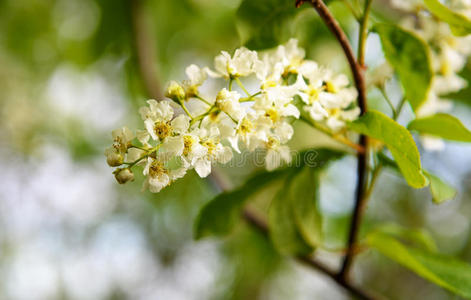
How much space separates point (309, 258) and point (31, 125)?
7.18 feet

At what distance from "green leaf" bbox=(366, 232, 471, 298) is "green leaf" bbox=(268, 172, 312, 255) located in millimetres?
179

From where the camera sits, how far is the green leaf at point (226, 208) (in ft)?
3.34

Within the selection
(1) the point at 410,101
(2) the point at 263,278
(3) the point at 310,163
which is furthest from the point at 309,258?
(2) the point at 263,278

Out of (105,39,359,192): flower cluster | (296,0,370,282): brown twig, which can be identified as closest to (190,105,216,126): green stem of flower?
(105,39,359,192): flower cluster

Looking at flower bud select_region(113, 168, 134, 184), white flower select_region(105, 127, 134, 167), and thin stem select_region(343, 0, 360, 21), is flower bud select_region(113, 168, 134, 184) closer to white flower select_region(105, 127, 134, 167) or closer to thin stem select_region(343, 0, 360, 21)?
white flower select_region(105, 127, 134, 167)

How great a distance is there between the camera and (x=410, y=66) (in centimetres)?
87

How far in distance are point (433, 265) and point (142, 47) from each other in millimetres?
1397

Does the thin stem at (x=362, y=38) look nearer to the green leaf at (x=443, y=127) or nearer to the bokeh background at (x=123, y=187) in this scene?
the green leaf at (x=443, y=127)

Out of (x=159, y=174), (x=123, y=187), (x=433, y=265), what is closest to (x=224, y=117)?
(x=159, y=174)

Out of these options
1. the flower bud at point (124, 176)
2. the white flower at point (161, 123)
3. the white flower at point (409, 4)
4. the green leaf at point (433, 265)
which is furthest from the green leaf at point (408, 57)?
the flower bud at point (124, 176)

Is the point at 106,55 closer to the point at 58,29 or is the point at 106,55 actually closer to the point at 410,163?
the point at 58,29

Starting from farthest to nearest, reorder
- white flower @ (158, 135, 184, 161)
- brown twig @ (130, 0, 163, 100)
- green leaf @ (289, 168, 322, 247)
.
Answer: brown twig @ (130, 0, 163, 100)
green leaf @ (289, 168, 322, 247)
white flower @ (158, 135, 184, 161)

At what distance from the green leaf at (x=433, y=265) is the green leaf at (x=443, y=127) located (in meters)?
0.28

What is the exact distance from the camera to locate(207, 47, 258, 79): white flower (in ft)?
2.30
